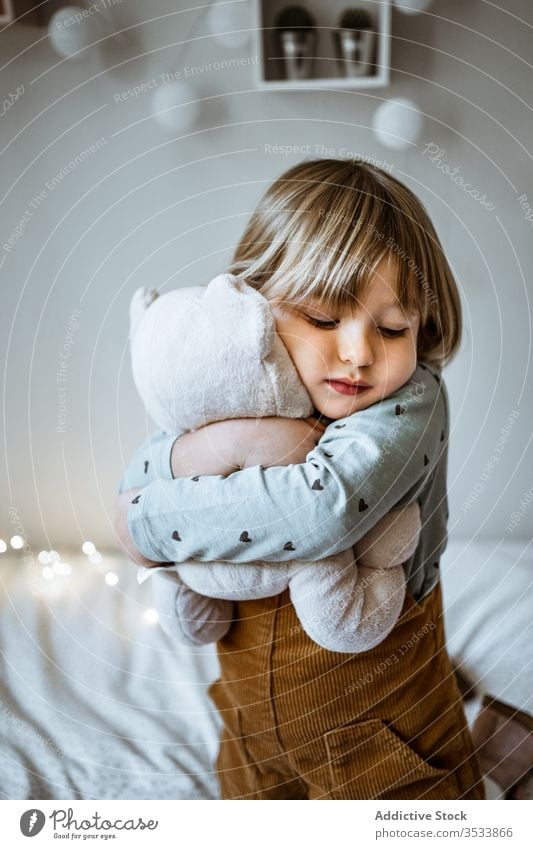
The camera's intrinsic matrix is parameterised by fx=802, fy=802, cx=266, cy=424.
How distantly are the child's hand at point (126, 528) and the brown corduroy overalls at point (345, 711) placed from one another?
82 millimetres

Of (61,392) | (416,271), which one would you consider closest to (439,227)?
(416,271)

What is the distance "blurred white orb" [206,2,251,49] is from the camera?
599 millimetres

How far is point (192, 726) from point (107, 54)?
1.95 feet

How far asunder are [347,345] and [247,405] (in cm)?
8

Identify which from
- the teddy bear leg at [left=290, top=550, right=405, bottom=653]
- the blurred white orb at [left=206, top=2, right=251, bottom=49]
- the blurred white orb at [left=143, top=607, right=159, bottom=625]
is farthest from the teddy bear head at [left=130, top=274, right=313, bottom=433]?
the blurred white orb at [left=143, top=607, right=159, bottom=625]

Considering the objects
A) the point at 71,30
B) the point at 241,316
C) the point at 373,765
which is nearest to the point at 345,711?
the point at 373,765

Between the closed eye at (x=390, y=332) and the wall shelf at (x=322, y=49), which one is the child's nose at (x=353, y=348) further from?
the wall shelf at (x=322, y=49)

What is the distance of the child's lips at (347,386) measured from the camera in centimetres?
54

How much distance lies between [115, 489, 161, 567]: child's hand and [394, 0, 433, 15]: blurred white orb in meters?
0.41

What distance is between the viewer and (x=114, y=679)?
76cm

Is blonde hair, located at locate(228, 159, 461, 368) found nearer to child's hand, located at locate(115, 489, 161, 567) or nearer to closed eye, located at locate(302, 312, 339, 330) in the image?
closed eye, located at locate(302, 312, 339, 330)
